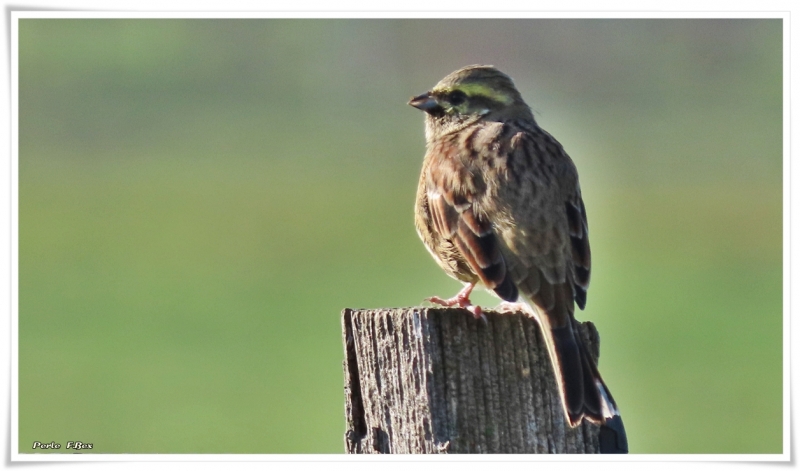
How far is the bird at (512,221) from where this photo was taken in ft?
17.4

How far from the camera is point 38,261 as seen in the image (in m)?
15.8

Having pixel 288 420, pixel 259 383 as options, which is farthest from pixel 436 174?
pixel 259 383

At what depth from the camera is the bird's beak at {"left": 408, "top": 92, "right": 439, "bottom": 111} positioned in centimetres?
687

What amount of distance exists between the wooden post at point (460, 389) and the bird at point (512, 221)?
0.30 meters

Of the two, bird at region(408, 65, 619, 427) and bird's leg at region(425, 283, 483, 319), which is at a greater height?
bird at region(408, 65, 619, 427)

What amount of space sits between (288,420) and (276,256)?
5262 millimetres

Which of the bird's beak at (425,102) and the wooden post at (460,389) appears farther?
the bird's beak at (425,102)

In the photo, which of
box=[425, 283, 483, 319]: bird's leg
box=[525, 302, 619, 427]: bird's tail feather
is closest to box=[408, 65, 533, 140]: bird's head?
box=[425, 283, 483, 319]: bird's leg

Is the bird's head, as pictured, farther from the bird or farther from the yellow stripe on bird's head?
the bird

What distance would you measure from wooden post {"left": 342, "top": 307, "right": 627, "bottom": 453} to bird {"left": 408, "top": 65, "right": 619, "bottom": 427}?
0.30 metres

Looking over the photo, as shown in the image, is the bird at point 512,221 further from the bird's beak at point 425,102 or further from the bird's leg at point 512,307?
the bird's beak at point 425,102

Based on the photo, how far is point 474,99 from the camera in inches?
267

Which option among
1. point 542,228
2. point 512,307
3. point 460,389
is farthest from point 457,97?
point 460,389

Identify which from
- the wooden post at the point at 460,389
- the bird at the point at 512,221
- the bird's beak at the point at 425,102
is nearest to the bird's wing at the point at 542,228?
the bird at the point at 512,221
